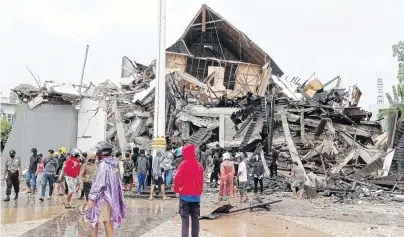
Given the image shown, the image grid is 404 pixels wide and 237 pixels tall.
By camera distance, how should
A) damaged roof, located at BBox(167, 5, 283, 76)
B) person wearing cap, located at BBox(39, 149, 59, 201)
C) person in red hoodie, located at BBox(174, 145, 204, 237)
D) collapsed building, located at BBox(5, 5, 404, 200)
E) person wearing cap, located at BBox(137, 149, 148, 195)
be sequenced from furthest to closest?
damaged roof, located at BBox(167, 5, 283, 76) < collapsed building, located at BBox(5, 5, 404, 200) < person wearing cap, located at BBox(137, 149, 148, 195) < person wearing cap, located at BBox(39, 149, 59, 201) < person in red hoodie, located at BBox(174, 145, 204, 237)

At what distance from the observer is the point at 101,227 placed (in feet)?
25.9

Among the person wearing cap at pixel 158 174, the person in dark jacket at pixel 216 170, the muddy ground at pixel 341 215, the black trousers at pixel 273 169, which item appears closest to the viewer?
the muddy ground at pixel 341 215

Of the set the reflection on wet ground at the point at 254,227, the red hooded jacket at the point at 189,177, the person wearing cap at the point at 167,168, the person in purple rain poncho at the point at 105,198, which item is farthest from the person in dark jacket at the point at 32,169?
the red hooded jacket at the point at 189,177

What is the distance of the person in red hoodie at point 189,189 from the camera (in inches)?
253

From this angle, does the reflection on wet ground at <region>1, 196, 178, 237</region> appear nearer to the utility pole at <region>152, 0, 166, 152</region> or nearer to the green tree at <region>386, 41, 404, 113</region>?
the utility pole at <region>152, 0, 166, 152</region>

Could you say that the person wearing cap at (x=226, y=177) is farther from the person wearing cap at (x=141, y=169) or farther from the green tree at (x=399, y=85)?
the green tree at (x=399, y=85)

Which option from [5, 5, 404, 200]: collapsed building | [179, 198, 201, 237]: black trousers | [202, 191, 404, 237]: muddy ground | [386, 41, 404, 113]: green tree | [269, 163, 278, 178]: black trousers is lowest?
[202, 191, 404, 237]: muddy ground

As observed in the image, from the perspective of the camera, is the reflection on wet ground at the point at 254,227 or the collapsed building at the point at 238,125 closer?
the reflection on wet ground at the point at 254,227

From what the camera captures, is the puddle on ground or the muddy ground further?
the muddy ground

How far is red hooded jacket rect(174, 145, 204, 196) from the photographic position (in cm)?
643

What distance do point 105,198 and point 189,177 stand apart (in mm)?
1192

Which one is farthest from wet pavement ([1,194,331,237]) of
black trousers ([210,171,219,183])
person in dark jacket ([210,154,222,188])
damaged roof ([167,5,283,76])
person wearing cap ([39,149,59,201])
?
damaged roof ([167,5,283,76])

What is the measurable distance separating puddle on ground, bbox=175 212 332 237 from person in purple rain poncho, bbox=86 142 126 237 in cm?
207

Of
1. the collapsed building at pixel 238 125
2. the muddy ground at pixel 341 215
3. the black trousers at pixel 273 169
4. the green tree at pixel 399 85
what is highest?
the green tree at pixel 399 85
